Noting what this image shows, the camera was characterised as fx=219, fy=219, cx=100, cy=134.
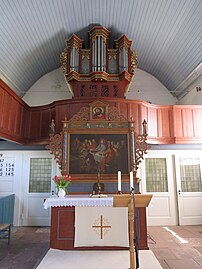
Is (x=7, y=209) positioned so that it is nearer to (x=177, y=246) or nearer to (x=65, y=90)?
(x=65, y=90)

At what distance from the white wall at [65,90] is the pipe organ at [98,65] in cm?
167

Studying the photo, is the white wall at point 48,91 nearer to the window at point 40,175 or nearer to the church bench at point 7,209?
the window at point 40,175

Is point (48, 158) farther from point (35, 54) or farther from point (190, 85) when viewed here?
point (190, 85)

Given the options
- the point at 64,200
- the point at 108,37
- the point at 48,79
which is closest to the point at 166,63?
the point at 108,37

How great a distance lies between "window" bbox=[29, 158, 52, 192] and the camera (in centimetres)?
710

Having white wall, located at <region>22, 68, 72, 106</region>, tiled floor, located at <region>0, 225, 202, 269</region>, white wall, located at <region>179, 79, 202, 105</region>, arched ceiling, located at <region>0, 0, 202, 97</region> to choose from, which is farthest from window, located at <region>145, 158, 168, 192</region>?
white wall, located at <region>22, 68, 72, 106</region>

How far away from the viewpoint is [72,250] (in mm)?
4285

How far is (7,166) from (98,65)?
4.35 m

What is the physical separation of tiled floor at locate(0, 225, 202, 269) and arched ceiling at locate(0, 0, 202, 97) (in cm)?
473

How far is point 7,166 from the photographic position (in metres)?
7.15

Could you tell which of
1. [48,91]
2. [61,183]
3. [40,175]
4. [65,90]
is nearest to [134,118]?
[61,183]

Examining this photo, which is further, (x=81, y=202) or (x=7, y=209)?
(x=7, y=209)

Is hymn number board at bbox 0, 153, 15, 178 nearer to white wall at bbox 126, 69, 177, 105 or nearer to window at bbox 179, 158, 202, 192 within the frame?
white wall at bbox 126, 69, 177, 105

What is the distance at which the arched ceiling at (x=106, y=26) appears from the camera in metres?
5.46
